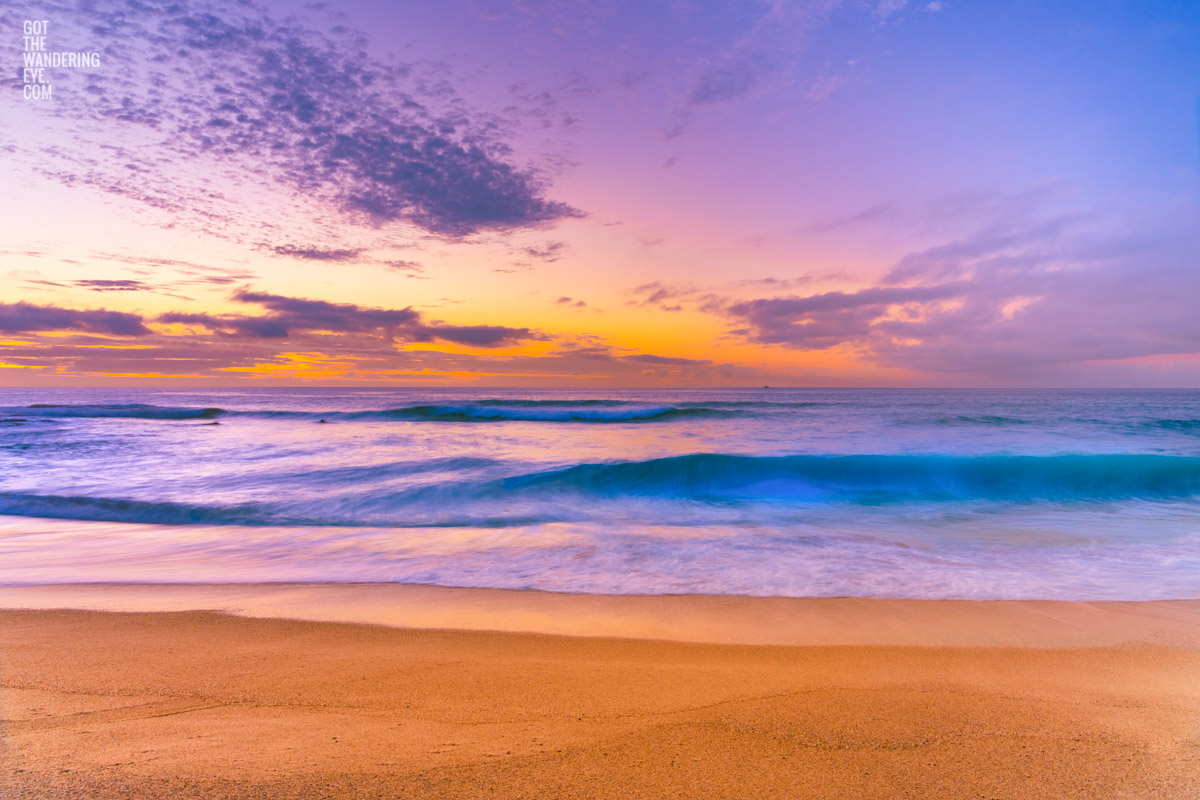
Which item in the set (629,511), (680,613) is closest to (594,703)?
(680,613)

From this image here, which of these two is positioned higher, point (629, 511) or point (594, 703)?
point (594, 703)

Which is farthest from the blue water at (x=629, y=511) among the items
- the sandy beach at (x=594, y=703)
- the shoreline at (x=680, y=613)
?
the sandy beach at (x=594, y=703)

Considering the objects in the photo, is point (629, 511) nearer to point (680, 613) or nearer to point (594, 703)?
point (680, 613)

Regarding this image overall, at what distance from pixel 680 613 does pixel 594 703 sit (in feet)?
6.23

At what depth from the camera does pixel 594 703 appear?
8.12 ft

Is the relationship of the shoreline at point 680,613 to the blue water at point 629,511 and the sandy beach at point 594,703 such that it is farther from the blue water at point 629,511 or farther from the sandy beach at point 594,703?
the blue water at point 629,511

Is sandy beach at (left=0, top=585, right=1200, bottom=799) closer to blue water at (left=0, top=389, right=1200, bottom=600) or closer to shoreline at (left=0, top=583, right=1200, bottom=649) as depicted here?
shoreline at (left=0, top=583, right=1200, bottom=649)

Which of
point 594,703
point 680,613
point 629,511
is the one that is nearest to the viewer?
point 594,703

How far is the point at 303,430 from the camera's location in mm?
24109

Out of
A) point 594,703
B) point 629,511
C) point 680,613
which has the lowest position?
point 629,511

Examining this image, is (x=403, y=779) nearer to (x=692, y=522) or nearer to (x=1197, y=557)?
(x=692, y=522)

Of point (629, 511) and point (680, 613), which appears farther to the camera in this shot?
point (629, 511)

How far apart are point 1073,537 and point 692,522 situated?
17.4 ft

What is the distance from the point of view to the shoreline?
370 cm
